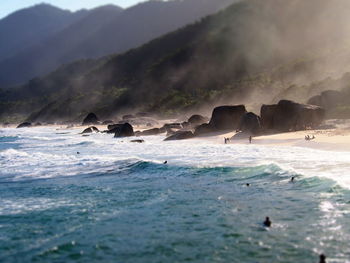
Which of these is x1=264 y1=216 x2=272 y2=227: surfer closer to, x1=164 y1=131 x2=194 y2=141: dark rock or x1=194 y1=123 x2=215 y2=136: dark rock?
x1=164 y1=131 x2=194 y2=141: dark rock

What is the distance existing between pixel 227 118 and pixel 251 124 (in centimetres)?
585

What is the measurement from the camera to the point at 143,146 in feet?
136

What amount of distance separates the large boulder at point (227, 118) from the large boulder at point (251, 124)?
4487mm

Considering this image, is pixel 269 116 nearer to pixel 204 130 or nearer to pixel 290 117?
pixel 290 117

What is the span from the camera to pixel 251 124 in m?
42.7

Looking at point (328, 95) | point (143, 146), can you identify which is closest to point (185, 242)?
point (143, 146)

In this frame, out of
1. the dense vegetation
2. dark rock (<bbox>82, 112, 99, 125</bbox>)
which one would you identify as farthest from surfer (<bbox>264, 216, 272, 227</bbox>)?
dark rock (<bbox>82, 112, 99, 125</bbox>)

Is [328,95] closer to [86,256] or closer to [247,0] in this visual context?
[86,256]

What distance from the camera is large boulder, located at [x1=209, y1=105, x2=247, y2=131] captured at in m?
48.1

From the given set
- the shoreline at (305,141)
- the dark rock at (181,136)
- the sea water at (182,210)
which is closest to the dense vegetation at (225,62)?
the dark rock at (181,136)

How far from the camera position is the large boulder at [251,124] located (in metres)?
42.1

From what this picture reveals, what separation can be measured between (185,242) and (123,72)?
529 feet

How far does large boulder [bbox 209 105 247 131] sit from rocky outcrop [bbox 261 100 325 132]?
483cm

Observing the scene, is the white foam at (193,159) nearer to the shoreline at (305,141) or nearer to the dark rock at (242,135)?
the shoreline at (305,141)
